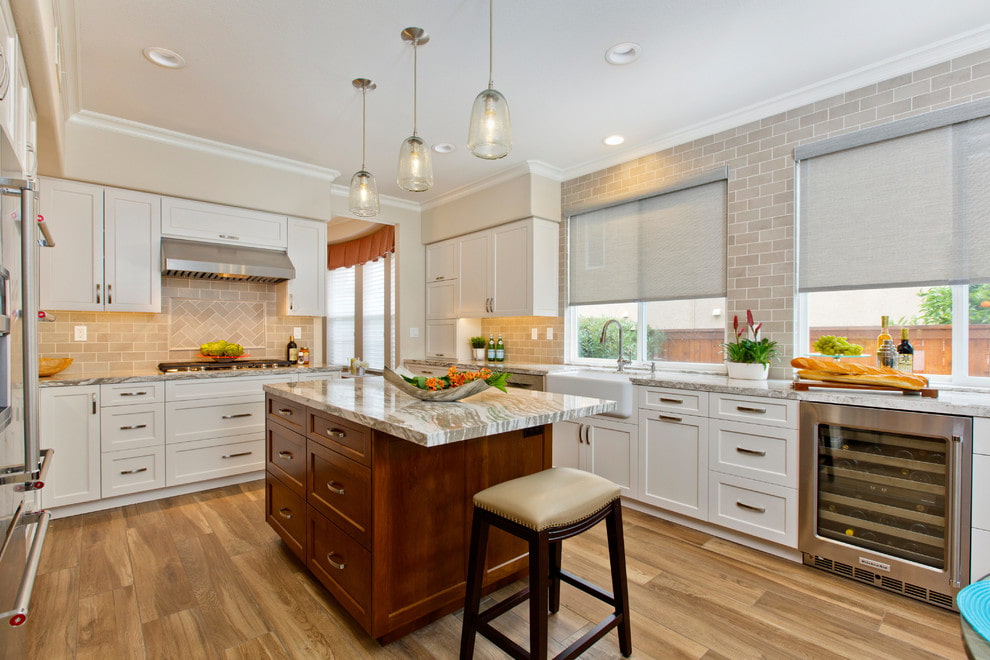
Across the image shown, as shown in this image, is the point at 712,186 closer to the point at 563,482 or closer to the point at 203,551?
the point at 563,482

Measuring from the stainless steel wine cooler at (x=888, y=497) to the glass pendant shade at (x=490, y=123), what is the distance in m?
2.00

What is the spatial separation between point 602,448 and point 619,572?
165 cm

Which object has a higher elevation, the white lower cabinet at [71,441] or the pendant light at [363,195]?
the pendant light at [363,195]

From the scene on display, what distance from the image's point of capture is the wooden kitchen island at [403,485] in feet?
5.63

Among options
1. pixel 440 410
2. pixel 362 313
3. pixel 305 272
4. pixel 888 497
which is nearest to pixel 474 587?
pixel 440 410

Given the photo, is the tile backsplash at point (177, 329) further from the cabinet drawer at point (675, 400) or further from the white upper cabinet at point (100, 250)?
the cabinet drawer at point (675, 400)

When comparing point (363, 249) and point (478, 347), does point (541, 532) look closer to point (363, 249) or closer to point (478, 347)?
point (478, 347)

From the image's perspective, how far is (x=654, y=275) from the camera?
3682 mm

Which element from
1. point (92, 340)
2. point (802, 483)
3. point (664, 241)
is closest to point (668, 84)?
point (664, 241)

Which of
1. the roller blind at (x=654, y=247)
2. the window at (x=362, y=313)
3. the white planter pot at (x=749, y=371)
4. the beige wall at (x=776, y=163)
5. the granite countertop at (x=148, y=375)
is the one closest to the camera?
the beige wall at (x=776, y=163)

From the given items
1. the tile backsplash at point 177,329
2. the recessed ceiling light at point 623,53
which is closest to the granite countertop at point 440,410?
the recessed ceiling light at point 623,53

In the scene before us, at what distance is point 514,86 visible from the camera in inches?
112

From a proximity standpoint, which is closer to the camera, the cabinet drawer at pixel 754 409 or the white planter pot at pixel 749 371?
the cabinet drawer at pixel 754 409

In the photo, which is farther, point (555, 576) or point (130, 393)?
point (130, 393)
